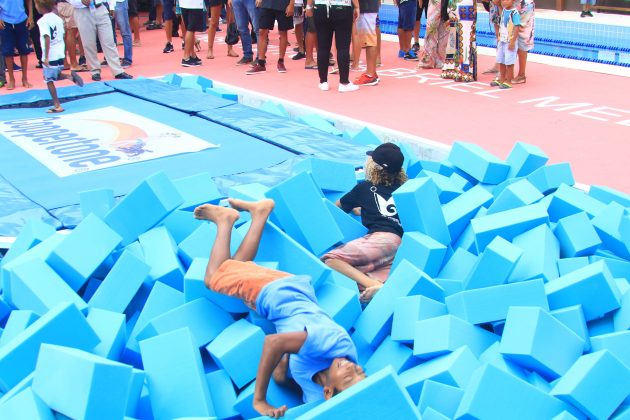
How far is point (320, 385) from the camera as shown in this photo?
2.73 m

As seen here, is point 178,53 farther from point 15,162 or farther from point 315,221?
point 315,221

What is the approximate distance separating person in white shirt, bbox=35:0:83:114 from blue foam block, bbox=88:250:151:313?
4.27 meters

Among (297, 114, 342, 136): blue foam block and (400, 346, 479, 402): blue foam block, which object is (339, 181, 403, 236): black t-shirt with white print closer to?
(400, 346, 479, 402): blue foam block

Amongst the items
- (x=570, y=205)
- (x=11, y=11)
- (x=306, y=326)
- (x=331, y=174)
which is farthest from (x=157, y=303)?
(x=11, y=11)

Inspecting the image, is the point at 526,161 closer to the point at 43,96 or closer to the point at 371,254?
the point at 371,254

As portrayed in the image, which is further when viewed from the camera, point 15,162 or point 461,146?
point 15,162

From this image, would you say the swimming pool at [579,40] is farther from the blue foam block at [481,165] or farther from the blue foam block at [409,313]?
the blue foam block at [409,313]

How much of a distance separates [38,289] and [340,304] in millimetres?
1324

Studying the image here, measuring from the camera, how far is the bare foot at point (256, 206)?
11.2ft

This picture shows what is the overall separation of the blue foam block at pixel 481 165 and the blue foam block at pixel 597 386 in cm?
202

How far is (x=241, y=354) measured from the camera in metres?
2.85

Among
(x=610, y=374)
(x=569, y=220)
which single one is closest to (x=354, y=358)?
(x=610, y=374)

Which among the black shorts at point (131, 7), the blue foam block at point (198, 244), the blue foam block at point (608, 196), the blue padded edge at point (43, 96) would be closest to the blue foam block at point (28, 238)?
the blue foam block at point (198, 244)

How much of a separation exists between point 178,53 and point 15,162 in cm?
653
